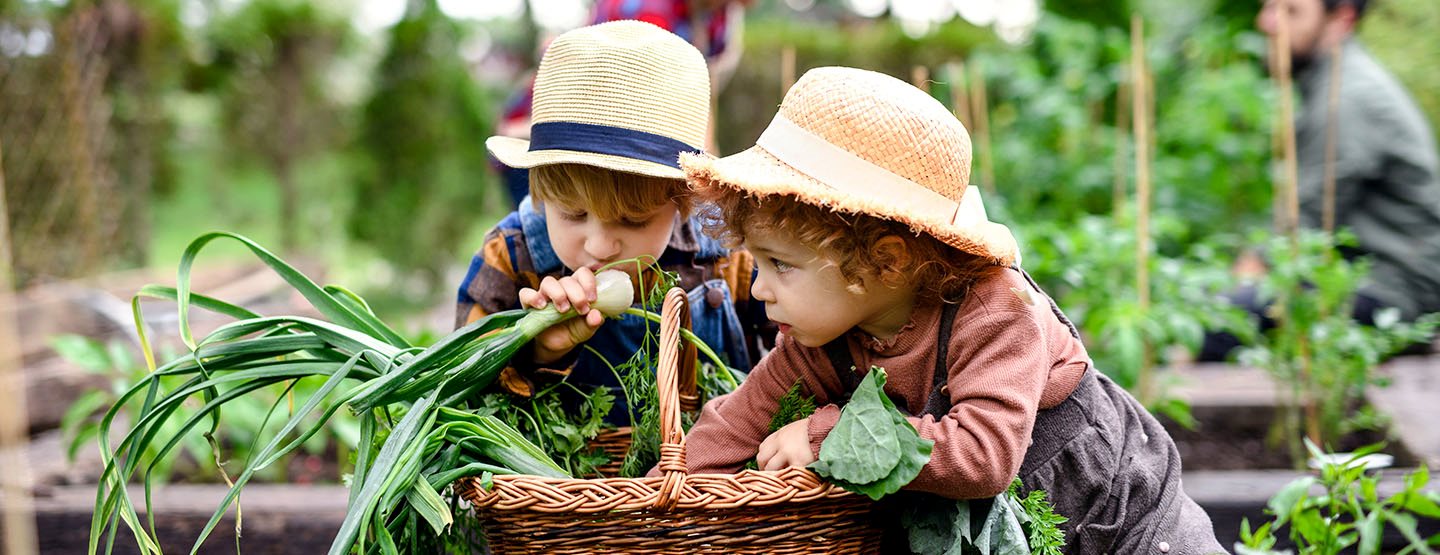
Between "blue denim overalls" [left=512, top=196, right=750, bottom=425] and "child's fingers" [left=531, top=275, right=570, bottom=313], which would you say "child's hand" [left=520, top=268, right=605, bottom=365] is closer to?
"child's fingers" [left=531, top=275, right=570, bottom=313]

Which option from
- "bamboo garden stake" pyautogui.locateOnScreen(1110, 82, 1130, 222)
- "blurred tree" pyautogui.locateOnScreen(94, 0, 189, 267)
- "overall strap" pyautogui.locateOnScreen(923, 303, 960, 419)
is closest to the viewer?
"overall strap" pyautogui.locateOnScreen(923, 303, 960, 419)

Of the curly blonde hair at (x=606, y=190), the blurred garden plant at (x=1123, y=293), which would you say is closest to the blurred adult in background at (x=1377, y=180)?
→ the blurred garden plant at (x=1123, y=293)

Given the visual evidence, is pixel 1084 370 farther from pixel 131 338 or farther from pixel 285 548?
pixel 131 338

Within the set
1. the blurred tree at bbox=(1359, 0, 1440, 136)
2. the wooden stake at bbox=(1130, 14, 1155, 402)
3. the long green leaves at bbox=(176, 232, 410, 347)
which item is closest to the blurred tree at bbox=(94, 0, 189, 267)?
the long green leaves at bbox=(176, 232, 410, 347)

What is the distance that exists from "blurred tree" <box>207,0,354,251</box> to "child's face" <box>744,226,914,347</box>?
5524 mm

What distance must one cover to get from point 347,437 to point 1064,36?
11.3 feet

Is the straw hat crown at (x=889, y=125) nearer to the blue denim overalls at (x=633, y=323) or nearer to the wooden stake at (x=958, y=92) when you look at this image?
the blue denim overalls at (x=633, y=323)

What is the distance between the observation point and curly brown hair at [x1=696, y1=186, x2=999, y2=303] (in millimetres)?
1630

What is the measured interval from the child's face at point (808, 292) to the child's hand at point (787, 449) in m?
0.14

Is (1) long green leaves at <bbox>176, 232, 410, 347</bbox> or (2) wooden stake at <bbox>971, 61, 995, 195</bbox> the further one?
(2) wooden stake at <bbox>971, 61, 995, 195</bbox>

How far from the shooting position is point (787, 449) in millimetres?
1654

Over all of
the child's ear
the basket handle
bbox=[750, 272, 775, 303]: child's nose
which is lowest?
the basket handle

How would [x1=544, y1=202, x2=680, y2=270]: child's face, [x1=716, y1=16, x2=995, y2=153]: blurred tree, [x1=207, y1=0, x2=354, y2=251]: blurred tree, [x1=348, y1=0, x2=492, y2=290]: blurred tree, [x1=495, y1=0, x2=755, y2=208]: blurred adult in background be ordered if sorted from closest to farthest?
1. [x1=544, y1=202, x2=680, y2=270]: child's face
2. [x1=495, y1=0, x2=755, y2=208]: blurred adult in background
3. [x1=348, y1=0, x2=492, y2=290]: blurred tree
4. [x1=207, y1=0, x2=354, y2=251]: blurred tree
5. [x1=716, y1=16, x2=995, y2=153]: blurred tree

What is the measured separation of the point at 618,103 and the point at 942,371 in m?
0.69
